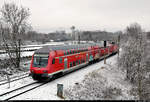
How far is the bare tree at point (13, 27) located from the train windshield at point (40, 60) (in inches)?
314

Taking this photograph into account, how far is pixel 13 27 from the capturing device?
21.0m

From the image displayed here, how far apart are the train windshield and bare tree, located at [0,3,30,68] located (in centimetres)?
797

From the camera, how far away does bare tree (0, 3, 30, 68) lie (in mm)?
20641

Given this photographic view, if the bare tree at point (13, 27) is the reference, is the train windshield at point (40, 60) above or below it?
below

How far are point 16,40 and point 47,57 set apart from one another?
943 centimetres

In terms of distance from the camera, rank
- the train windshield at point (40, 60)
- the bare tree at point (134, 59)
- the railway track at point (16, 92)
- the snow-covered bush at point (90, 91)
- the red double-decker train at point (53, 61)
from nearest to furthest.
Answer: the railway track at point (16, 92)
the snow-covered bush at point (90, 91)
the red double-decker train at point (53, 61)
the train windshield at point (40, 60)
the bare tree at point (134, 59)

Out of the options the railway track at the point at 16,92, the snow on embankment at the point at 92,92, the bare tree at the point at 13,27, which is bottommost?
the snow on embankment at the point at 92,92

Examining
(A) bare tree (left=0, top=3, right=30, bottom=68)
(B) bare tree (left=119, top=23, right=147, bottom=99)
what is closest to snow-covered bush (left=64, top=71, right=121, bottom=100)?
(B) bare tree (left=119, top=23, right=147, bottom=99)

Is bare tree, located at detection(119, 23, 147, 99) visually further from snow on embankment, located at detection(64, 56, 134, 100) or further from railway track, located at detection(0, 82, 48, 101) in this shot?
railway track, located at detection(0, 82, 48, 101)

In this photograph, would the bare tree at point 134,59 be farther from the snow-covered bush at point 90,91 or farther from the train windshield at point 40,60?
the train windshield at point 40,60

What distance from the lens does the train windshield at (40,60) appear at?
14370 millimetres

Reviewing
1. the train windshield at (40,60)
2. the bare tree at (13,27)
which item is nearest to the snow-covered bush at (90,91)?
the train windshield at (40,60)

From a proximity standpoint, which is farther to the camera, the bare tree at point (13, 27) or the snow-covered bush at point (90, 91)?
the bare tree at point (13, 27)

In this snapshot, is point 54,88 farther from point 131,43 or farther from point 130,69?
point 131,43
